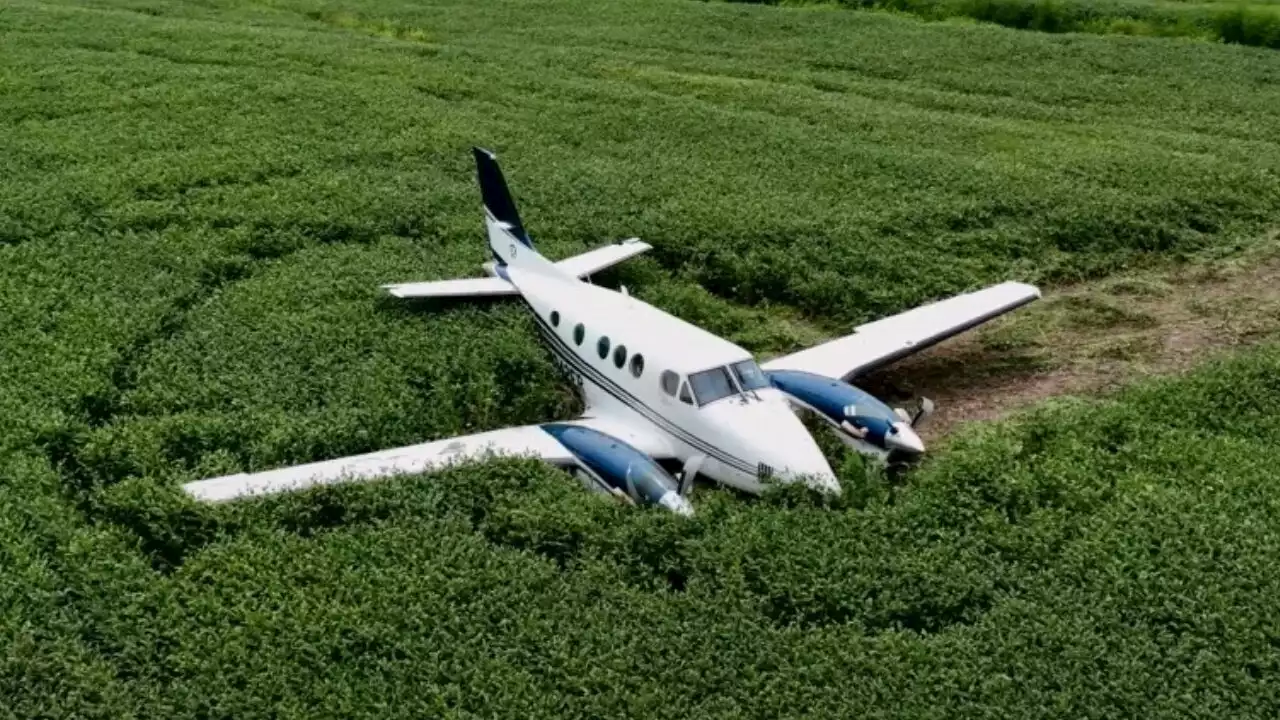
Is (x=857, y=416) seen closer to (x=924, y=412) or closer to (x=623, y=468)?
(x=924, y=412)

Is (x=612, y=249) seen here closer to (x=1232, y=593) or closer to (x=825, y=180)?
(x=825, y=180)

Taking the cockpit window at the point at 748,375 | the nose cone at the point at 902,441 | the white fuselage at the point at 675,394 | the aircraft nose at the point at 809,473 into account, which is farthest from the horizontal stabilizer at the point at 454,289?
the nose cone at the point at 902,441

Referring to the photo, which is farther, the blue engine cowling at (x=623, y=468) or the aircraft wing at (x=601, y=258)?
the aircraft wing at (x=601, y=258)

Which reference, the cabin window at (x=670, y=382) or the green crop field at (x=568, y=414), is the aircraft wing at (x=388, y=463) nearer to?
the green crop field at (x=568, y=414)

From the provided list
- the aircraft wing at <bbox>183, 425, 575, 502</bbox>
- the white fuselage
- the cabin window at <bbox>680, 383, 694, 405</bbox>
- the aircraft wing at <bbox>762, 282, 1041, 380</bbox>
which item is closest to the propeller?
the white fuselage

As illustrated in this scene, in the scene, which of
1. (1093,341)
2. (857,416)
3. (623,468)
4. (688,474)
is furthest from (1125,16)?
(623,468)

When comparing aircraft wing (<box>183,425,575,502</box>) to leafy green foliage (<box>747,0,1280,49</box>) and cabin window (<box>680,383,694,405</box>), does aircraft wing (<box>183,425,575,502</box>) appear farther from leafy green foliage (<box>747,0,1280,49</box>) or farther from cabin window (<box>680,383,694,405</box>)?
leafy green foliage (<box>747,0,1280,49</box>)

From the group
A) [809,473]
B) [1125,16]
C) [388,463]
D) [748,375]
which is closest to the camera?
[809,473]
